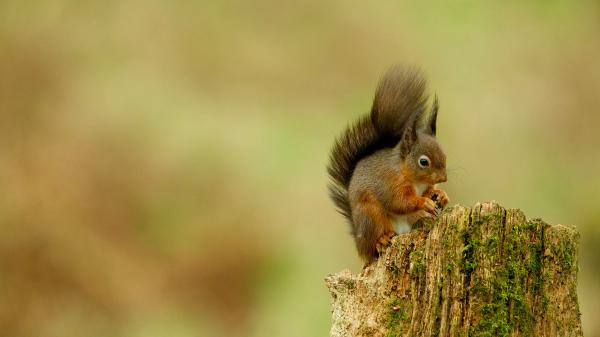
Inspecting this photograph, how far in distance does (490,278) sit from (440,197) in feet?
2.21

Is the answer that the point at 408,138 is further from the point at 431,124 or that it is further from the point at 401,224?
the point at 401,224

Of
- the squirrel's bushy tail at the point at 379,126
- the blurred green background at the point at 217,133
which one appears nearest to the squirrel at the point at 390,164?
the squirrel's bushy tail at the point at 379,126

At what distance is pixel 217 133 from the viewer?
5340 mm

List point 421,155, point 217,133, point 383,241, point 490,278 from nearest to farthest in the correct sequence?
1. point 490,278
2. point 383,241
3. point 421,155
4. point 217,133

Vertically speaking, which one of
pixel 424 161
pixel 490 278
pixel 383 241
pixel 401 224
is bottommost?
pixel 490 278

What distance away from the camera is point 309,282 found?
4.79 meters

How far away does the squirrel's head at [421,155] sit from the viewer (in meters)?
2.36

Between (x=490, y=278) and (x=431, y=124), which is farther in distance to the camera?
(x=431, y=124)

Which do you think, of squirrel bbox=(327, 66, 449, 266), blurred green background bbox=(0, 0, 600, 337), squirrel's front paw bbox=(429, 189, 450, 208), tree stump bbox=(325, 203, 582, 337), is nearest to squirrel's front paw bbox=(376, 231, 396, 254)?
squirrel bbox=(327, 66, 449, 266)

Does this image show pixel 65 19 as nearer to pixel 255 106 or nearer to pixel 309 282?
pixel 255 106

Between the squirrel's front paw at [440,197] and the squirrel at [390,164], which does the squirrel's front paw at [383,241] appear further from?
the squirrel's front paw at [440,197]

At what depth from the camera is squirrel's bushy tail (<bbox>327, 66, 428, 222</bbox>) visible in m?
2.38

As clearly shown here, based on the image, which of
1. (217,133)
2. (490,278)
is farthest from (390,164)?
(217,133)

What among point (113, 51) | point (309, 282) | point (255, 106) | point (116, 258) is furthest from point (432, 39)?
point (116, 258)
